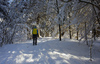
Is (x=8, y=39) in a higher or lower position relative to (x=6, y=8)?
lower

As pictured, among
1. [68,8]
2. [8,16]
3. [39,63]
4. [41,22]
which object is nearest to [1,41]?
[8,16]

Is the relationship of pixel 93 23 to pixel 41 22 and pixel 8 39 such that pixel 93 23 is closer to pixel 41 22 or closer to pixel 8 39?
pixel 8 39

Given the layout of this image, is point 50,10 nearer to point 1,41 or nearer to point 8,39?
point 8,39

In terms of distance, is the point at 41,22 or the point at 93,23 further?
the point at 41,22

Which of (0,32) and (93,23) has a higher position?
(93,23)

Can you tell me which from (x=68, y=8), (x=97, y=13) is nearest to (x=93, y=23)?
(x=97, y=13)

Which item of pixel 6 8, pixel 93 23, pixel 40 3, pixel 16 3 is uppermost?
pixel 40 3

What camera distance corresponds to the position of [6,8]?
8430 millimetres

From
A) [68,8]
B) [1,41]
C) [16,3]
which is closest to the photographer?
[68,8]

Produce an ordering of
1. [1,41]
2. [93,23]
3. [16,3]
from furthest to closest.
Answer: [16,3], [1,41], [93,23]

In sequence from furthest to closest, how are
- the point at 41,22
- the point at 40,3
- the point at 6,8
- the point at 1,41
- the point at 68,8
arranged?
the point at 41,22 < the point at 40,3 < the point at 6,8 < the point at 1,41 < the point at 68,8

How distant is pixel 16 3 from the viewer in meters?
9.75

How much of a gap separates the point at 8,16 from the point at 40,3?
6247 millimetres

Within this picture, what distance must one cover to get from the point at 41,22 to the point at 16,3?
28.3 ft
